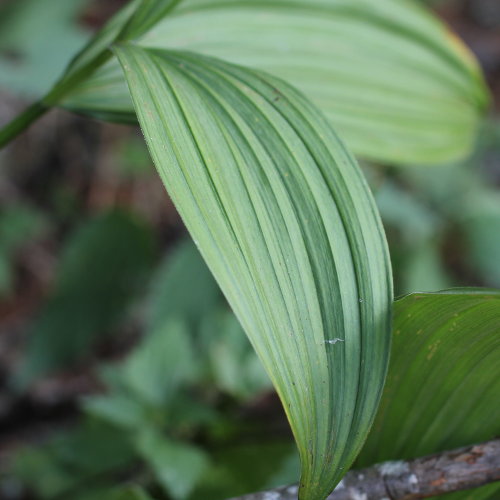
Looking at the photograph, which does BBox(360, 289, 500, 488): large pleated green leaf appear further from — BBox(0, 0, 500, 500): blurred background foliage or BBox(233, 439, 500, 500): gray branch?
BBox(0, 0, 500, 500): blurred background foliage

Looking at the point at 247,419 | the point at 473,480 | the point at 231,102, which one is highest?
the point at 231,102

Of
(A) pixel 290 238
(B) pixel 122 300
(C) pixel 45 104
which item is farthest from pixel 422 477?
(B) pixel 122 300

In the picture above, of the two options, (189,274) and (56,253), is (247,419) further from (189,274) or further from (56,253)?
(56,253)

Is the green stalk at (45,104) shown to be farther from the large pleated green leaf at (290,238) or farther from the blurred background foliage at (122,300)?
the blurred background foliage at (122,300)

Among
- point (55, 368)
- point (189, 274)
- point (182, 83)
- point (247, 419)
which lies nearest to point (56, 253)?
point (55, 368)

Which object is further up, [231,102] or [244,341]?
[231,102]

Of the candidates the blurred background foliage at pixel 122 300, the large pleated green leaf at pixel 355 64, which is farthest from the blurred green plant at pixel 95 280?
the large pleated green leaf at pixel 355 64

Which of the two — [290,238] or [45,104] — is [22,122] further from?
[290,238]
